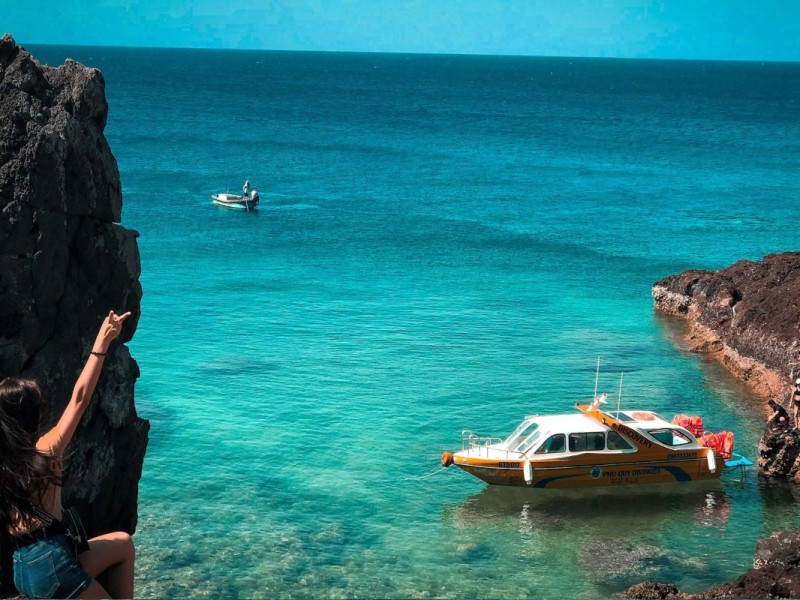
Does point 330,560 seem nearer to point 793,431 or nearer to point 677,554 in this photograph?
point 677,554

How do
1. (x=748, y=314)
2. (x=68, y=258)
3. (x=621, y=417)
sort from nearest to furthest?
(x=68, y=258) < (x=621, y=417) < (x=748, y=314)

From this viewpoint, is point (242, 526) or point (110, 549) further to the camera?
point (242, 526)

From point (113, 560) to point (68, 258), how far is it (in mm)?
14189

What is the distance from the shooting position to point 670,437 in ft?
101

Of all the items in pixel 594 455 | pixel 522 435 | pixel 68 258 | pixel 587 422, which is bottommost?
pixel 594 455

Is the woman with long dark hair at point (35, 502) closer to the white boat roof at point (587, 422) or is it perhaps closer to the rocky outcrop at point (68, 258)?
the rocky outcrop at point (68, 258)

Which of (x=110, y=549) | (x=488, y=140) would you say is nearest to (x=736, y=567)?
(x=110, y=549)

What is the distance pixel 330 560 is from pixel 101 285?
27.8 ft

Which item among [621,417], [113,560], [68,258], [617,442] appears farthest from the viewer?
[621,417]

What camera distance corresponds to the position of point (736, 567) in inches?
1008

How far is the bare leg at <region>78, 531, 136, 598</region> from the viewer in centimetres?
819

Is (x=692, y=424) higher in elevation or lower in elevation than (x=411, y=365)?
lower

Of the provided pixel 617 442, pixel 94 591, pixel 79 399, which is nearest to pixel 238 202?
pixel 617 442

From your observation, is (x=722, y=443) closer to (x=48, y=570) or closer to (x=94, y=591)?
(x=94, y=591)
